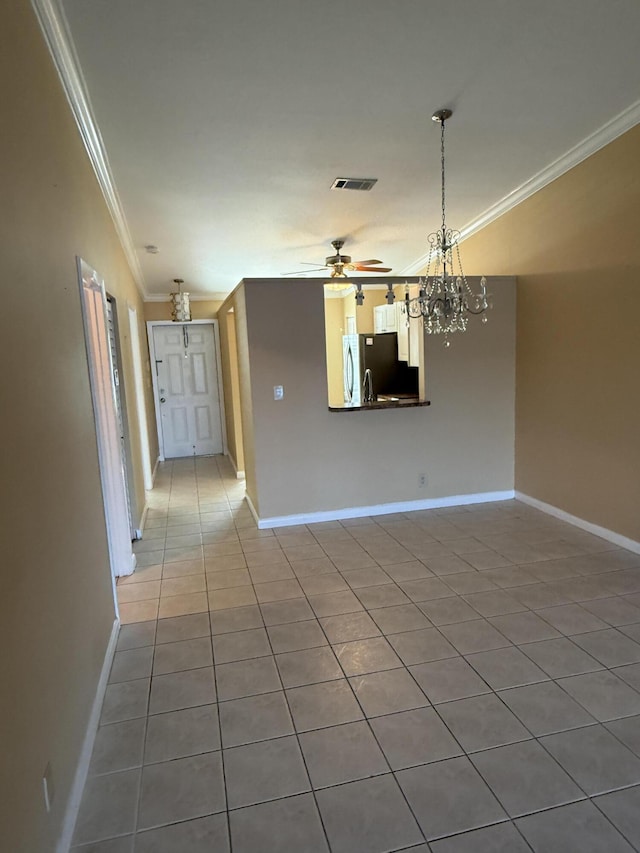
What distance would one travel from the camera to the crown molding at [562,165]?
3.17 meters

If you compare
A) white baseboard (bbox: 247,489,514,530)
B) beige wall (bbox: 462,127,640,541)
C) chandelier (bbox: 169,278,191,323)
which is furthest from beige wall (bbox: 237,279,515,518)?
chandelier (bbox: 169,278,191,323)

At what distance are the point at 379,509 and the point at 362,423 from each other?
0.81 meters

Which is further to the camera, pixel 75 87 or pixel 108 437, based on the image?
pixel 108 437

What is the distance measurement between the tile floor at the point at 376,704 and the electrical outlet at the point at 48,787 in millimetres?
261

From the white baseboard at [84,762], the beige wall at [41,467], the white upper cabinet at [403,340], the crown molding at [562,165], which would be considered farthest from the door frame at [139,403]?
the crown molding at [562,165]

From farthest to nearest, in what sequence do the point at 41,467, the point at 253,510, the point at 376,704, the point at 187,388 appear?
the point at 187,388 < the point at 253,510 < the point at 376,704 < the point at 41,467

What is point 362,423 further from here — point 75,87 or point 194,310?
point 194,310

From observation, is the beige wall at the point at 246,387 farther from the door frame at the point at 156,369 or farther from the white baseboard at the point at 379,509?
the door frame at the point at 156,369

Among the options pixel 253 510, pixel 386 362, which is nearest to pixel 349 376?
pixel 386 362

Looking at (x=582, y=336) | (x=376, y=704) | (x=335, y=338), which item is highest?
(x=335, y=338)

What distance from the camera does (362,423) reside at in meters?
4.36

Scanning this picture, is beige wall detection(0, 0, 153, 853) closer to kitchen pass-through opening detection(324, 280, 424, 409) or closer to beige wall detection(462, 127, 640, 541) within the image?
kitchen pass-through opening detection(324, 280, 424, 409)

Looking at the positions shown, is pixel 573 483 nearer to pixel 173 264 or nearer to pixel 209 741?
pixel 209 741

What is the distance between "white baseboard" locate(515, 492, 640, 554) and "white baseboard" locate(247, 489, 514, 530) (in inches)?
10.3
